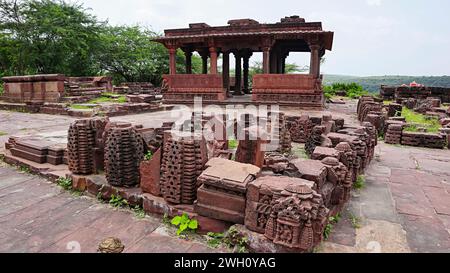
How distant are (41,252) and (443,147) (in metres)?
8.92

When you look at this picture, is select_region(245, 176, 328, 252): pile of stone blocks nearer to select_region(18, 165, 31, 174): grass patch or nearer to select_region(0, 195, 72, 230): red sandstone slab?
select_region(0, 195, 72, 230): red sandstone slab

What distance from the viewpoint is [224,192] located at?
305cm

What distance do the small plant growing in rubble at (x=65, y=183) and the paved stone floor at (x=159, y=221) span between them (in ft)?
0.25

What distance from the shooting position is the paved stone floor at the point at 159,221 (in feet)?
9.51

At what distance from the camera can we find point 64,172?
4.77 meters

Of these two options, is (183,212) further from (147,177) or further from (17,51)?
(17,51)

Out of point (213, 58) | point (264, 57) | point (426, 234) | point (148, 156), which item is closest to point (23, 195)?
point (148, 156)

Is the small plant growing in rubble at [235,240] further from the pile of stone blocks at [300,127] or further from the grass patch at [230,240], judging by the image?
the pile of stone blocks at [300,127]

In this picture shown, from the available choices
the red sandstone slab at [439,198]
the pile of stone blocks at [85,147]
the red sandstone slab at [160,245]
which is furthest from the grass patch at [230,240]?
the red sandstone slab at [439,198]

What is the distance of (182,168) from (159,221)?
64 cm

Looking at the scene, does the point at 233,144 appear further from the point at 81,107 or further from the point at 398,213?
the point at 81,107

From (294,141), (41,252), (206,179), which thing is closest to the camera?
(41,252)
